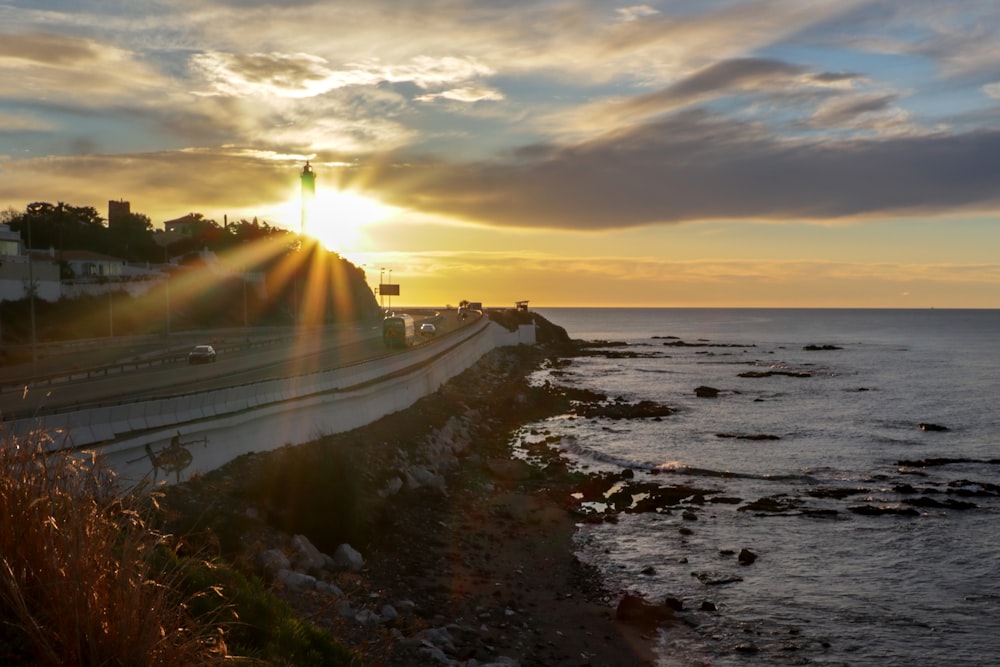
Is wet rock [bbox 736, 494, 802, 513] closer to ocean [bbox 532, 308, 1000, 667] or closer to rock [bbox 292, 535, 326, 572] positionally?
ocean [bbox 532, 308, 1000, 667]

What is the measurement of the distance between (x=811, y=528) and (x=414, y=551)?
15.8 m

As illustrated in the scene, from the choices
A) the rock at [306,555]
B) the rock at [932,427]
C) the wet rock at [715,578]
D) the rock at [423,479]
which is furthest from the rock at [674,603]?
the rock at [932,427]

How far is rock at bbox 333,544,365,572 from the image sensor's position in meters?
21.6

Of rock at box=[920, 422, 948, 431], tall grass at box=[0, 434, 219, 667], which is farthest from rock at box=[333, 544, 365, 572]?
rock at box=[920, 422, 948, 431]

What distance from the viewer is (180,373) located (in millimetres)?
39844

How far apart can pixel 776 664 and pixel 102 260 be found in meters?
83.5

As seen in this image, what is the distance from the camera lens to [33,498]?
759 cm

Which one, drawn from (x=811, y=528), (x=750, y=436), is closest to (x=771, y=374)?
(x=750, y=436)

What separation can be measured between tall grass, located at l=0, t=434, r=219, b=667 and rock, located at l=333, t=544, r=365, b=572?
1404 centimetres

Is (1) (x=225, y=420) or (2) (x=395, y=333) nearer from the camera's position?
(1) (x=225, y=420)

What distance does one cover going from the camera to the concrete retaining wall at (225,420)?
19.9 m

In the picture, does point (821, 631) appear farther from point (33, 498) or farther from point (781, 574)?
point (33, 498)

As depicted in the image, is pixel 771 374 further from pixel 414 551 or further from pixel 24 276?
pixel 414 551

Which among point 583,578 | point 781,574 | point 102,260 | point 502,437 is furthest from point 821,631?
point 102,260
